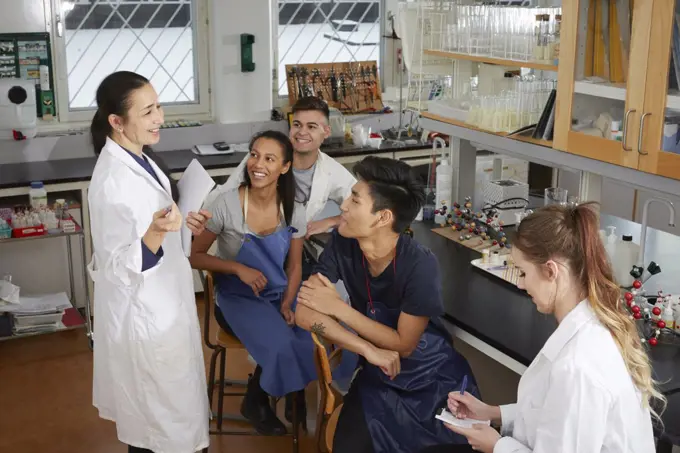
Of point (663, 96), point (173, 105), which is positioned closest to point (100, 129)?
point (663, 96)

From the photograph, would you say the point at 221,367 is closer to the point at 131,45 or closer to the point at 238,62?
the point at 238,62

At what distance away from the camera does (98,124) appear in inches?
108

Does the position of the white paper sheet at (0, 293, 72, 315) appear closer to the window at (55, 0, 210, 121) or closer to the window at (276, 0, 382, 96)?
the window at (55, 0, 210, 121)

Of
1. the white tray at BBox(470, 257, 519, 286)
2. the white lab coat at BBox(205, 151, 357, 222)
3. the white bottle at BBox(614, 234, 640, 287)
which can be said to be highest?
the white lab coat at BBox(205, 151, 357, 222)

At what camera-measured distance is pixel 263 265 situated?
338cm

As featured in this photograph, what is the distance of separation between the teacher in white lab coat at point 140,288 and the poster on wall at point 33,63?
242cm

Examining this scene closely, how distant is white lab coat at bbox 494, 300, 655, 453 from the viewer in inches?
69.7

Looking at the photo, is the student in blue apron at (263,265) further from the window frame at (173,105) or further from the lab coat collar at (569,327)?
the window frame at (173,105)

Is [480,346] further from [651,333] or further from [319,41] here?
[319,41]

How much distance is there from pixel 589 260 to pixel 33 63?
396 centimetres

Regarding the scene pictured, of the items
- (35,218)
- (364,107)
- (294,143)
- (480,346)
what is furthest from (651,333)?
(364,107)

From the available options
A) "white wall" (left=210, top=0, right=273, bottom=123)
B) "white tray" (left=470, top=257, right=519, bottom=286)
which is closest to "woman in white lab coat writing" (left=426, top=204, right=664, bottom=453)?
"white tray" (left=470, top=257, right=519, bottom=286)

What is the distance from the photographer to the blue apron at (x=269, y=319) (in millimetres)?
3139

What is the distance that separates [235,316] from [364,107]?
9.29 feet
